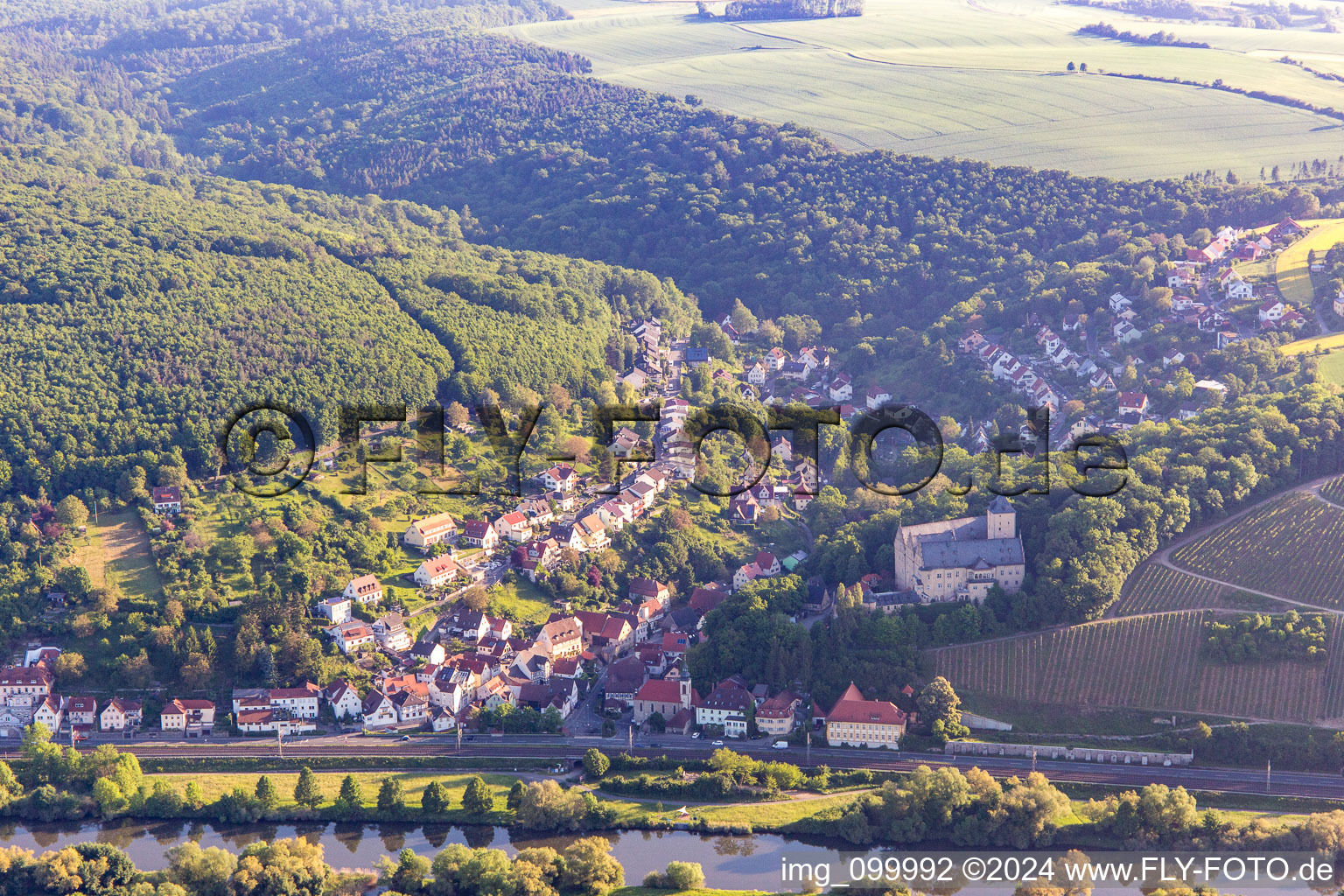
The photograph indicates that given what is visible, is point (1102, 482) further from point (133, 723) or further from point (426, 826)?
point (133, 723)

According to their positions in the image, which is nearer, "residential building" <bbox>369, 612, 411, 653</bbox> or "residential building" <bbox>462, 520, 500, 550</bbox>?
"residential building" <bbox>369, 612, 411, 653</bbox>

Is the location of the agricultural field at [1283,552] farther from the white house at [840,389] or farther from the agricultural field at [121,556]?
the agricultural field at [121,556]

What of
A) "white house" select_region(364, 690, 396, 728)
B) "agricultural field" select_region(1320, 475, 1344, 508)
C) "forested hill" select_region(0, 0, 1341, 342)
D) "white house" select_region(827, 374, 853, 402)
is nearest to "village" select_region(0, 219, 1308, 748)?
"white house" select_region(364, 690, 396, 728)

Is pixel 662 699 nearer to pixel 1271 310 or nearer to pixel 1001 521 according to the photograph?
pixel 1001 521

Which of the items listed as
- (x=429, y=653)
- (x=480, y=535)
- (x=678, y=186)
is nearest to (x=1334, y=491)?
(x=480, y=535)

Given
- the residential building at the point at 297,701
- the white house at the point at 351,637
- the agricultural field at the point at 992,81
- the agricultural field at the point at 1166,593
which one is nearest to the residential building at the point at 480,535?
the white house at the point at 351,637

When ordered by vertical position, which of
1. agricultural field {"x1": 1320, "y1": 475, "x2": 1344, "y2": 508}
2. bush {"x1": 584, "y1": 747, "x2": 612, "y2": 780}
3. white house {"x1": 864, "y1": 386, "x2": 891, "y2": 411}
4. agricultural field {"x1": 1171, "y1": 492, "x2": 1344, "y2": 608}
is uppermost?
white house {"x1": 864, "y1": 386, "x2": 891, "y2": 411}

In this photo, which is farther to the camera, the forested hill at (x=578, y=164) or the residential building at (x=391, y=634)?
the forested hill at (x=578, y=164)

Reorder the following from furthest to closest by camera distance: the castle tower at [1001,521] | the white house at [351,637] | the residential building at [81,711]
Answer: the castle tower at [1001,521], the white house at [351,637], the residential building at [81,711]

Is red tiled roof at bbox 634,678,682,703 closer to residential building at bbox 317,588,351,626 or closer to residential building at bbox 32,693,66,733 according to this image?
residential building at bbox 317,588,351,626
